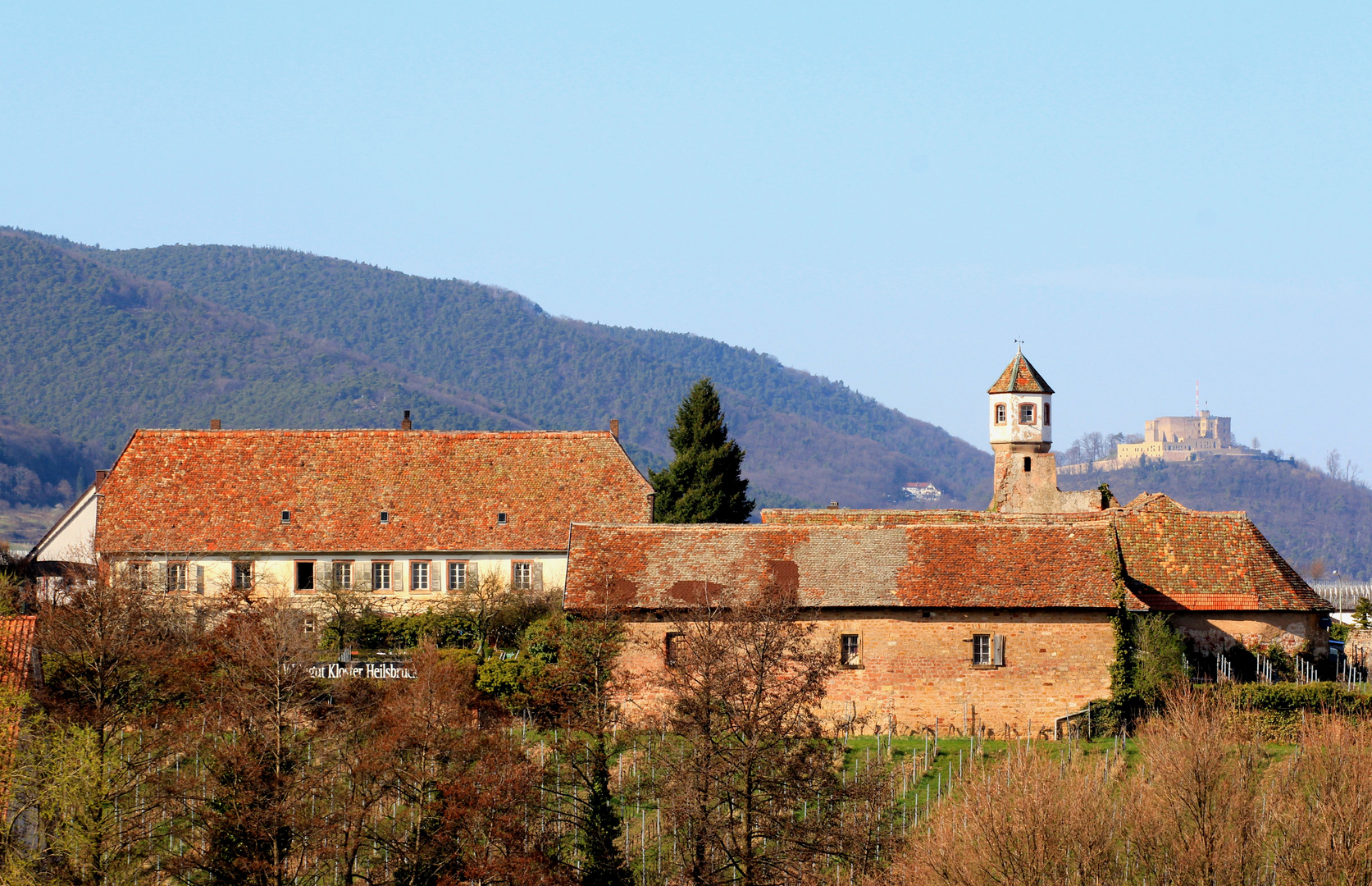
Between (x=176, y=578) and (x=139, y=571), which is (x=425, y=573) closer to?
(x=176, y=578)

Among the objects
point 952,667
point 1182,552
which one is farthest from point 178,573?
point 1182,552

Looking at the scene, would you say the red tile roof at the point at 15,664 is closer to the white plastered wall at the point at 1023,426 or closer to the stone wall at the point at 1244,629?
the stone wall at the point at 1244,629

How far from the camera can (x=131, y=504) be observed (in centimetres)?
6081

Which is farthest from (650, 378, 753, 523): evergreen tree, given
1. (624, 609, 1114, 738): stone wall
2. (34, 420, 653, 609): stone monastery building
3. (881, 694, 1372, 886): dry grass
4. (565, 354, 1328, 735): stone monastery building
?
(881, 694, 1372, 886): dry grass

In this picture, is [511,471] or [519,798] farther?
[511,471]

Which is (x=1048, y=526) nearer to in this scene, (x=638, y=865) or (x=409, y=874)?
(x=638, y=865)

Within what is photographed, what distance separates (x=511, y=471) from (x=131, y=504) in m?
13.8

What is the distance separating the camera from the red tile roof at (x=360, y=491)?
194 feet

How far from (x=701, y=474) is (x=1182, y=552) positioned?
67.2 feet

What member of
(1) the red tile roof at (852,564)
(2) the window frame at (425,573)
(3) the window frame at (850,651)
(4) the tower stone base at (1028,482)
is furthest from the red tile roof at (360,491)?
(4) the tower stone base at (1028,482)

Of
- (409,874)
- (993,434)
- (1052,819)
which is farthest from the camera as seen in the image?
(993,434)

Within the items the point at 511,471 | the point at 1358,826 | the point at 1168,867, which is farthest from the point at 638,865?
the point at 511,471

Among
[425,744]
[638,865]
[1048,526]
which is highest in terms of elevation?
[1048,526]

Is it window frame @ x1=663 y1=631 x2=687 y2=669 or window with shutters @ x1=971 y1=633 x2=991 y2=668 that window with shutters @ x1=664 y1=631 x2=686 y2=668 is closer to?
window frame @ x1=663 y1=631 x2=687 y2=669
